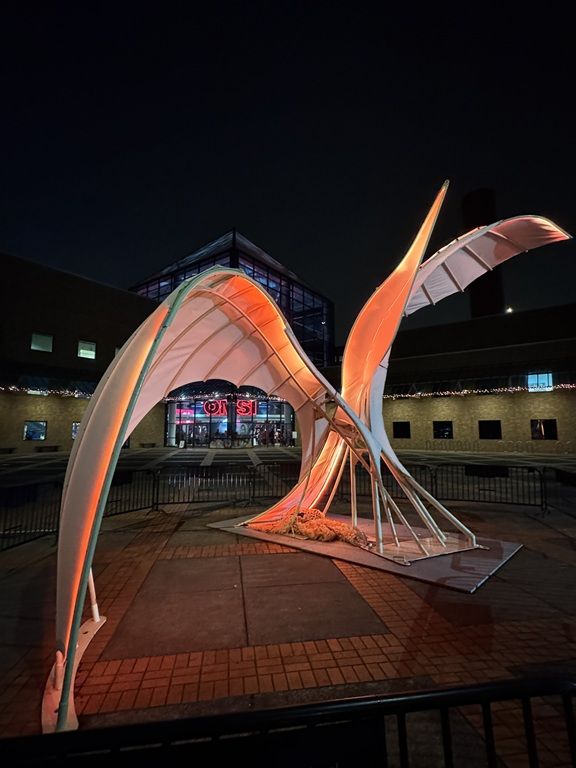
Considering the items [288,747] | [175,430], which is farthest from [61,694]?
[175,430]

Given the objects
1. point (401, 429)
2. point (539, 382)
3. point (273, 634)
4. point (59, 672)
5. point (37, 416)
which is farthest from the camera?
point (401, 429)

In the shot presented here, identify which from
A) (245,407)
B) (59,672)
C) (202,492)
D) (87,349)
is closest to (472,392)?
(245,407)

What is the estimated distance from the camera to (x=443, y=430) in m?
31.5

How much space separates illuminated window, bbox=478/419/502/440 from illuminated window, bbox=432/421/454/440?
201cm

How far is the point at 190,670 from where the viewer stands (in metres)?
3.86

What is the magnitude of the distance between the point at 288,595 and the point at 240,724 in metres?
4.45

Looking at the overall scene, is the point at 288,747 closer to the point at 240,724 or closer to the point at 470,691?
the point at 240,724

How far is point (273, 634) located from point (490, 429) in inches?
1152

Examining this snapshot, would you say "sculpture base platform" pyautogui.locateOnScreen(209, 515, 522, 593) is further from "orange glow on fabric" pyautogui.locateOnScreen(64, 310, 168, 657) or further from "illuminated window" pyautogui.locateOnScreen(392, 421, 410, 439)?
"illuminated window" pyautogui.locateOnScreen(392, 421, 410, 439)

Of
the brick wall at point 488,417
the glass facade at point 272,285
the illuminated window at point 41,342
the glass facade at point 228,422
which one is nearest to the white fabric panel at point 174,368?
the brick wall at point 488,417

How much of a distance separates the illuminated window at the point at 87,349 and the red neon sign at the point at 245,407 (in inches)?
536

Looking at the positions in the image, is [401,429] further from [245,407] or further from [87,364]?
[87,364]

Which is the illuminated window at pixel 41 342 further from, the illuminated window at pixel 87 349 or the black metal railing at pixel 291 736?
the black metal railing at pixel 291 736

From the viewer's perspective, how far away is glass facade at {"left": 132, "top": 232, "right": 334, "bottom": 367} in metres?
44.8
